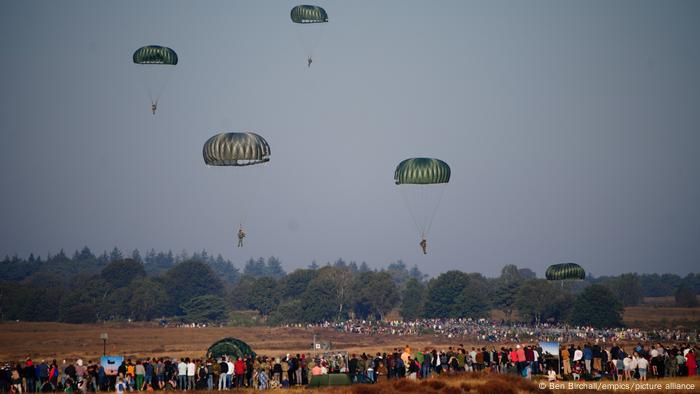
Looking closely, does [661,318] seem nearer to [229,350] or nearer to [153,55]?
[153,55]

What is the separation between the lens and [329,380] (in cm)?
4366

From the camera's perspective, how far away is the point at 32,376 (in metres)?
43.2

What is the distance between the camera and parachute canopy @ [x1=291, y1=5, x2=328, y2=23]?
292ft

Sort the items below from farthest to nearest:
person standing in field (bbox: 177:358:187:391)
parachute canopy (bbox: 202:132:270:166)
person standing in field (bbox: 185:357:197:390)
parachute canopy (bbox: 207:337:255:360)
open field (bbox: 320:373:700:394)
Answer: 1. parachute canopy (bbox: 202:132:270:166)
2. parachute canopy (bbox: 207:337:255:360)
3. person standing in field (bbox: 185:357:197:390)
4. person standing in field (bbox: 177:358:187:391)
5. open field (bbox: 320:373:700:394)

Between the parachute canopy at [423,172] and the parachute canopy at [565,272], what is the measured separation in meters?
36.1

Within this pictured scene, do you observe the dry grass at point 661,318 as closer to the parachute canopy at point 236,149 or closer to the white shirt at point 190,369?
the parachute canopy at point 236,149

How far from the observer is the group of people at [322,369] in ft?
142

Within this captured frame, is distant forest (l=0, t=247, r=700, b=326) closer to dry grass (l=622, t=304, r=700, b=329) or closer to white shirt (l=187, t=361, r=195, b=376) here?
dry grass (l=622, t=304, r=700, b=329)

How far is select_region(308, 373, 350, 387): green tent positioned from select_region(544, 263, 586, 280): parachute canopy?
197 feet

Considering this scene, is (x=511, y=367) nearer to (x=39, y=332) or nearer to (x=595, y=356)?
(x=595, y=356)

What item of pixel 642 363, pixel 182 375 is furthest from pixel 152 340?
pixel 642 363

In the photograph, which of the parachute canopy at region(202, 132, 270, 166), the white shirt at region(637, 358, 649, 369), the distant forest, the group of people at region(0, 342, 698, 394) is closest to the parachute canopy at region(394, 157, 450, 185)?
the parachute canopy at region(202, 132, 270, 166)

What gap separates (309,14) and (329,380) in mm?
53227

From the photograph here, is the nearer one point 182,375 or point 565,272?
point 182,375
